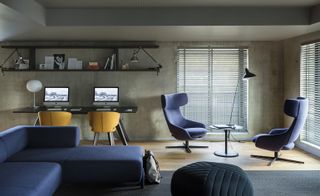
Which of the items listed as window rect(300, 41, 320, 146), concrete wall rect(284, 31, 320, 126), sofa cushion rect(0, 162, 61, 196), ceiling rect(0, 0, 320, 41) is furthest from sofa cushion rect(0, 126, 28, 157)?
concrete wall rect(284, 31, 320, 126)

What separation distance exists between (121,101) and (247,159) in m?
2.78

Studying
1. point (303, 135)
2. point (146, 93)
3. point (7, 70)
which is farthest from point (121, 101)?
point (303, 135)

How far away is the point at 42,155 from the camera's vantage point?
3338mm

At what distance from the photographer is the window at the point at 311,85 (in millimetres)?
4988

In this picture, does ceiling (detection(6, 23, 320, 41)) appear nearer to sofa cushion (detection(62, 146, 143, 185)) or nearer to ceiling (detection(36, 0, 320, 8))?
ceiling (detection(36, 0, 320, 8))

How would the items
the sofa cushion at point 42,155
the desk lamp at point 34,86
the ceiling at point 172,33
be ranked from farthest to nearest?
1. the desk lamp at point 34,86
2. the ceiling at point 172,33
3. the sofa cushion at point 42,155

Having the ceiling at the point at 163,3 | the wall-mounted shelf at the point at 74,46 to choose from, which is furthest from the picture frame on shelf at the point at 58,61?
the ceiling at the point at 163,3

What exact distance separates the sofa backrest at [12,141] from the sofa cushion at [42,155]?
72 mm

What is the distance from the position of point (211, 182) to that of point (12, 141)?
2.31 meters

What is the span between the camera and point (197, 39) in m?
5.86

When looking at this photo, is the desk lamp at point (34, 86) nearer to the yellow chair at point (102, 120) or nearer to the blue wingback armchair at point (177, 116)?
the yellow chair at point (102, 120)

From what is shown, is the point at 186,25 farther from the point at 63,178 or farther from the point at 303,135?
the point at 303,135

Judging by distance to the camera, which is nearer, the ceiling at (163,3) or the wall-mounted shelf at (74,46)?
the ceiling at (163,3)

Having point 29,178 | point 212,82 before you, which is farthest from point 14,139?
point 212,82
